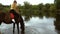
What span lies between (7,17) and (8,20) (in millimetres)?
177

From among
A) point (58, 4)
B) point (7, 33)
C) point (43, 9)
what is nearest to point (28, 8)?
point (43, 9)

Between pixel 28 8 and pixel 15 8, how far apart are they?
4168 cm

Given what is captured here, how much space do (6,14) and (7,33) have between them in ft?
4.40

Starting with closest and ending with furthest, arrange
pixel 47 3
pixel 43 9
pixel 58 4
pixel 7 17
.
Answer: pixel 7 17, pixel 58 4, pixel 43 9, pixel 47 3

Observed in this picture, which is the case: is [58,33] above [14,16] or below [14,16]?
below

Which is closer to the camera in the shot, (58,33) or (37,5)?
(58,33)

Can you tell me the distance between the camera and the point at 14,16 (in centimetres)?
1233

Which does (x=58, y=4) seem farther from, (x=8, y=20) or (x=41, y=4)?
(x=8, y=20)

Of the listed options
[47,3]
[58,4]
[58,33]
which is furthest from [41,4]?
[58,33]

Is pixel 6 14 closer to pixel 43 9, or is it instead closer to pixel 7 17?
pixel 7 17

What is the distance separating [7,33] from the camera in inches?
504

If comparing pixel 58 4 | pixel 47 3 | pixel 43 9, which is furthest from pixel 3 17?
pixel 47 3

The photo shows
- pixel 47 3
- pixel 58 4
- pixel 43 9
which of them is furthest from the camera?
pixel 47 3

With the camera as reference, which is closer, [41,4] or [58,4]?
Answer: [58,4]
